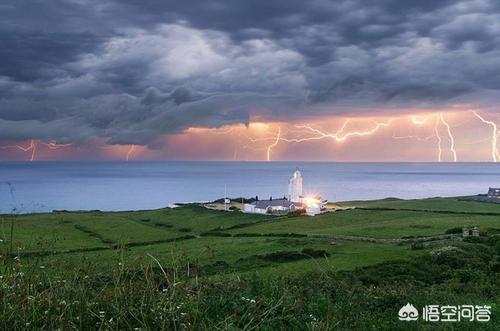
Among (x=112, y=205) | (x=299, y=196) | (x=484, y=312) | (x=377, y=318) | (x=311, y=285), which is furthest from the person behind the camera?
(x=112, y=205)

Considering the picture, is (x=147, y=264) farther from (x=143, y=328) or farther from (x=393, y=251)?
(x=393, y=251)

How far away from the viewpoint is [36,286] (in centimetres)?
777

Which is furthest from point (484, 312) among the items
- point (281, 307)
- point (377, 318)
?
point (281, 307)

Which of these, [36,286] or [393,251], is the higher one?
[36,286]

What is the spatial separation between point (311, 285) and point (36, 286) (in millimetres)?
6227

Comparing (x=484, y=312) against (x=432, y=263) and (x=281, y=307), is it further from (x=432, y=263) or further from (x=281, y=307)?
(x=432, y=263)

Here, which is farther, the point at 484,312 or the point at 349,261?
the point at 349,261

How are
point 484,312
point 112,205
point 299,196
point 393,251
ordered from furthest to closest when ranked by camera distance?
1. point 112,205
2. point 299,196
3. point 393,251
4. point 484,312

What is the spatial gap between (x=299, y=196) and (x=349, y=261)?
85994 mm

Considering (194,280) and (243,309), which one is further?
(194,280)

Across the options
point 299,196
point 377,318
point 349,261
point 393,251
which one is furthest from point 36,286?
point 299,196

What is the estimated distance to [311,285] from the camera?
1158 cm

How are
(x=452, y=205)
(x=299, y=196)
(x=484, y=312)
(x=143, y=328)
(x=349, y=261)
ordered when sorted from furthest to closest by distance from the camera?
(x=299, y=196) → (x=452, y=205) → (x=349, y=261) → (x=484, y=312) → (x=143, y=328)

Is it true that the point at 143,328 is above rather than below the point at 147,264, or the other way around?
below
